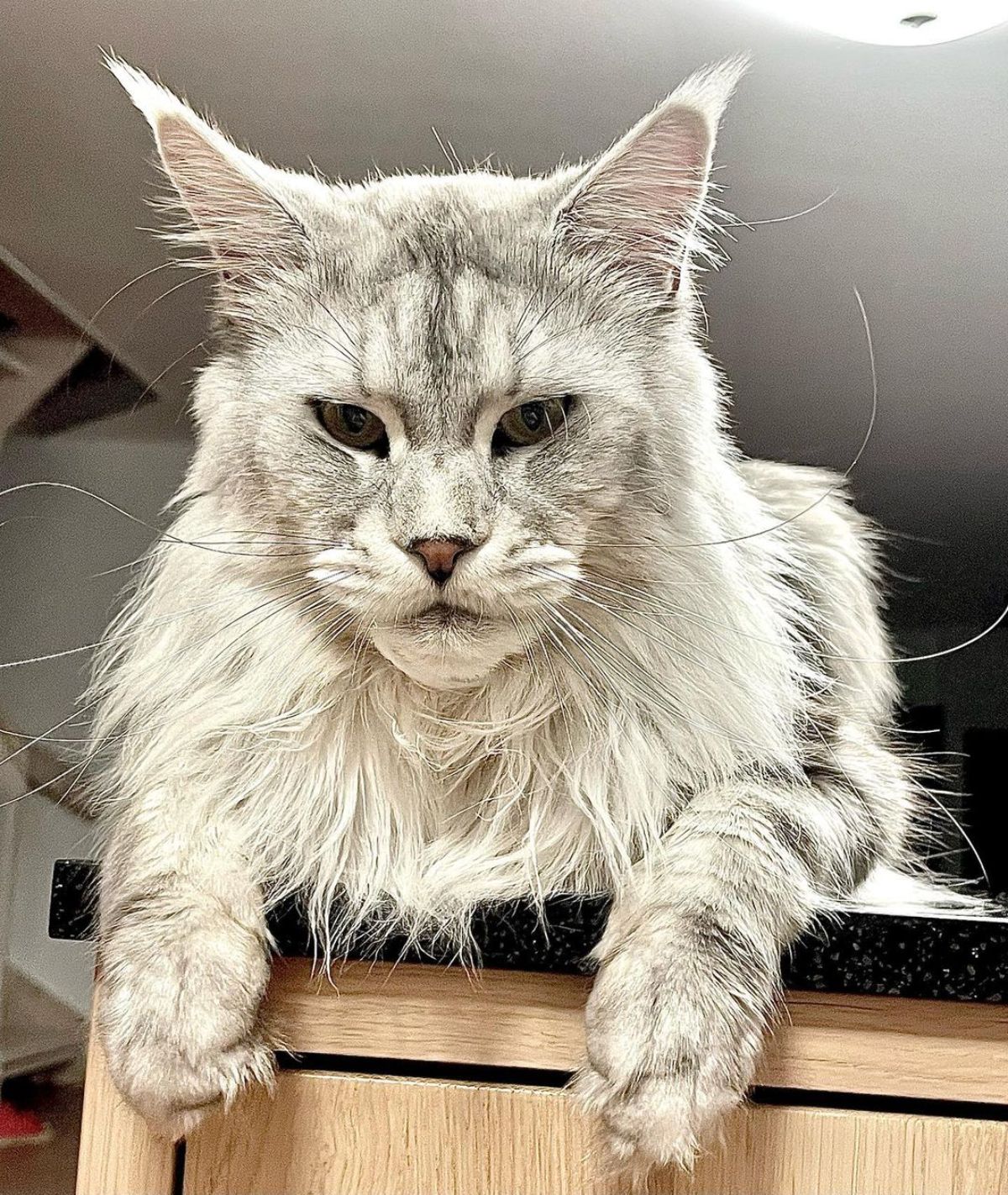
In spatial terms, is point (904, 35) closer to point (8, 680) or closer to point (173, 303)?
point (173, 303)

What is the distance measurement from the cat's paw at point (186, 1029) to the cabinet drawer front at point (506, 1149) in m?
0.04

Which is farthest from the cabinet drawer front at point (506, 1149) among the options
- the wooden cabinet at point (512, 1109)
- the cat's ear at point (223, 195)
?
the cat's ear at point (223, 195)

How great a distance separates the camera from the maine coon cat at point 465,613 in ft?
2.50

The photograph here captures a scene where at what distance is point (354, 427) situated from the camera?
873 mm

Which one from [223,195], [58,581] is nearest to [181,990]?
[223,195]

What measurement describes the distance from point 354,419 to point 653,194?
304 mm

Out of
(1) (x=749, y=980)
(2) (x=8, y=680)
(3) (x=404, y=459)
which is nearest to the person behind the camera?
(1) (x=749, y=980)

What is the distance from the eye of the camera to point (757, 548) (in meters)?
0.99

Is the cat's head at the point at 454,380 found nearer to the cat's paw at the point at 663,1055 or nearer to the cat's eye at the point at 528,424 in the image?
the cat's eye at the point at 528,424

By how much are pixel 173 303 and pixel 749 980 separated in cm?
121

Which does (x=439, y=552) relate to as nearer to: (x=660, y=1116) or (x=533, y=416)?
(x=533, y=416)

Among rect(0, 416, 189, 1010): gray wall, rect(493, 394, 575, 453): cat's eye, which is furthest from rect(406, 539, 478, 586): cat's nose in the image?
rect(0, 416, 189, 1010): gray wall

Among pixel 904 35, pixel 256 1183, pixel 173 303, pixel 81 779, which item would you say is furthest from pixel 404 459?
pixel 904 35

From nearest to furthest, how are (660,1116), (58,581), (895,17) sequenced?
(660,1116) < (895,17) < (58,581)
